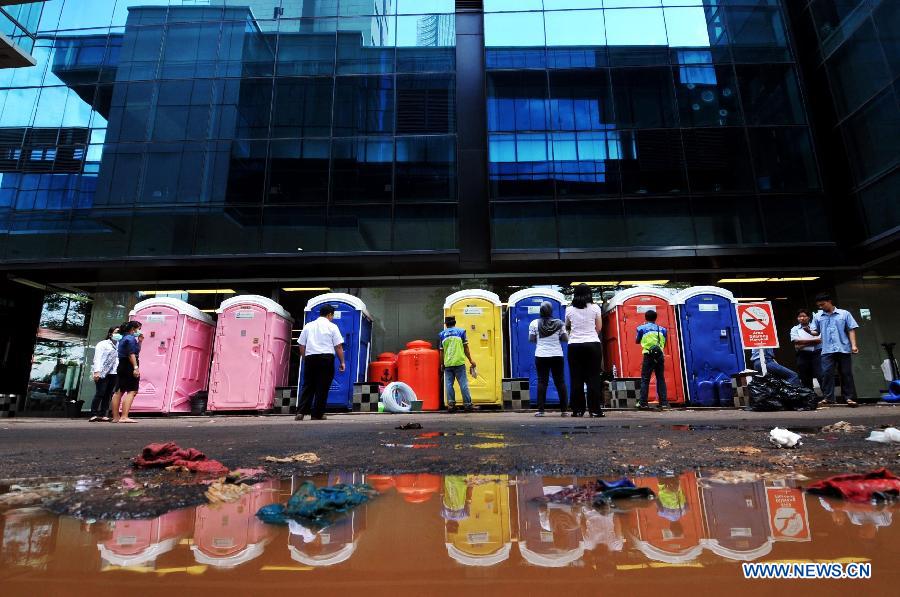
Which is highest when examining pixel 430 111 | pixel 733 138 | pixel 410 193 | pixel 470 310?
pixel 430 111

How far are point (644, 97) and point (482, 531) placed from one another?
568 inches

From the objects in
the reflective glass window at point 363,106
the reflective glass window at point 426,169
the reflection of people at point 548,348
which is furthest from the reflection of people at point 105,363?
the reflective glass window at point 363,106

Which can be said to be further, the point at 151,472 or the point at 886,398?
the point at 886,398

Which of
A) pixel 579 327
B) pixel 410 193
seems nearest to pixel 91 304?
pixel 410 193

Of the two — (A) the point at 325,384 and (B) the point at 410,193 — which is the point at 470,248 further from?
(A) the point at 325,384

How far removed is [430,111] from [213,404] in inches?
375

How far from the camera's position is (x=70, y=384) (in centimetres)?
1290

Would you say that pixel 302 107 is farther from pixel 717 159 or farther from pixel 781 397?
pixel 781 397

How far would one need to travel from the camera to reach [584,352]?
589 centimetres

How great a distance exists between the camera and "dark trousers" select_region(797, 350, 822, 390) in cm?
799

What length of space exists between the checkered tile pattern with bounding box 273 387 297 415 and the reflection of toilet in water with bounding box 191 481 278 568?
362 inches

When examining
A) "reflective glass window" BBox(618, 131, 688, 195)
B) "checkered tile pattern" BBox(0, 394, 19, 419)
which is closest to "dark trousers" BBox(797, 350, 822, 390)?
"reflective glass window" BBox(618, 131, 688, 195)

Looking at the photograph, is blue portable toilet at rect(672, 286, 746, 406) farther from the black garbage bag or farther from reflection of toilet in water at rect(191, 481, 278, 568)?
reflection of toilet in water at rect(191, 481, 278, 568)

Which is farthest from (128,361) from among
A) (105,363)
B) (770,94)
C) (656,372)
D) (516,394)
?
(770,94)
